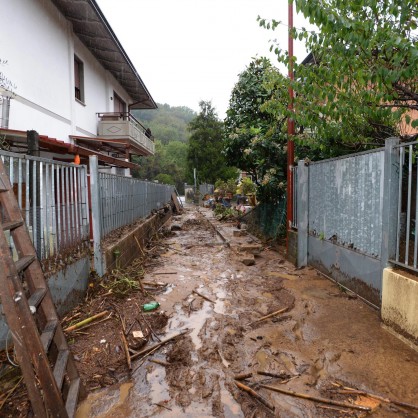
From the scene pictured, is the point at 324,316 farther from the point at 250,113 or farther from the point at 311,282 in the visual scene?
the point at 250,113

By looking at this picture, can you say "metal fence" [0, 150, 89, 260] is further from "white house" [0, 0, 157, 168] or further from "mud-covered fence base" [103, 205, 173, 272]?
"white house" [0, 0, 157, 168]

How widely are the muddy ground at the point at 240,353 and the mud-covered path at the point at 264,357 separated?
10mm

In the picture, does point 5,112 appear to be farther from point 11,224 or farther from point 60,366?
point 60,366

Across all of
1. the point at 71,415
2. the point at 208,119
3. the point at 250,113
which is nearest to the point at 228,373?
the point at 71,415

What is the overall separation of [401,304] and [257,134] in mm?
6944

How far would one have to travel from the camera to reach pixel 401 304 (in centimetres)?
350

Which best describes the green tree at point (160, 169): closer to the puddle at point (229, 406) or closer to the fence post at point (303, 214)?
the fence post at point (303, 214)

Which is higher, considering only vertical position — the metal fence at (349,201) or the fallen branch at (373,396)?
the metal fence at (349,201)

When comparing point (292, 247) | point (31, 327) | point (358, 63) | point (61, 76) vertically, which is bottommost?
point (292, 247)

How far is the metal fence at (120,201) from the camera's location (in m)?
5.99

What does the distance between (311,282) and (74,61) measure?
11.2 meters

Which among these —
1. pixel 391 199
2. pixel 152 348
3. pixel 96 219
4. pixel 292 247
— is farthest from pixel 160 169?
pixel 152 348

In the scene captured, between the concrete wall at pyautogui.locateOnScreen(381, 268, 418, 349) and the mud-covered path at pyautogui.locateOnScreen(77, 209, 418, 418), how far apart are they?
5.2 inches

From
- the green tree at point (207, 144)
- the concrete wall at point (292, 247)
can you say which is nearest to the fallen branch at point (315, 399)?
the concrete wall at point (292, 247)
